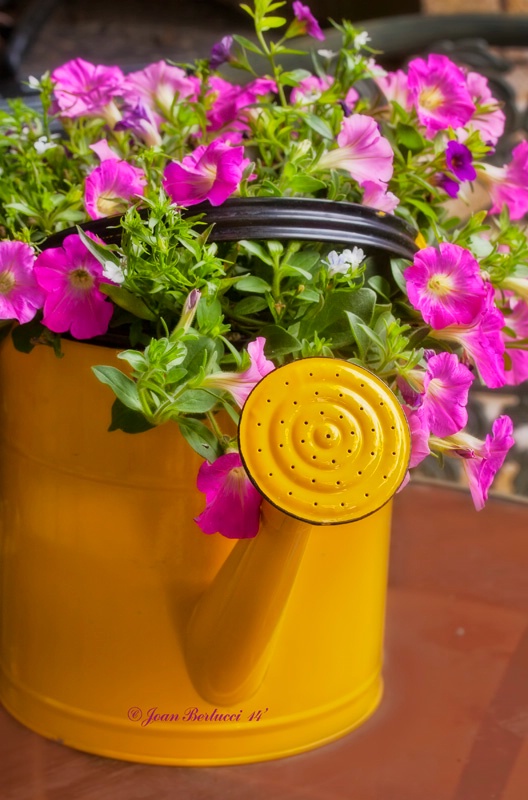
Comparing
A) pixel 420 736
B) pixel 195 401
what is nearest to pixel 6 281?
pixel 195 401

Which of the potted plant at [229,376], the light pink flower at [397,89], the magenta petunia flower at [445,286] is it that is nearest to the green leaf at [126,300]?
the potted plant at [229,376]

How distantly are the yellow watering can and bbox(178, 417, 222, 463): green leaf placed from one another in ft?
0.12

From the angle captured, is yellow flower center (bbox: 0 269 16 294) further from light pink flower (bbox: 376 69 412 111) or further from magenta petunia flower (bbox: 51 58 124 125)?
light pink flower (bbox: 376 69 412 111)

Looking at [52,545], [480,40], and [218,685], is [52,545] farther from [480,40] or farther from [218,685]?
[480,40]

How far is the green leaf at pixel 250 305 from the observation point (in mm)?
413

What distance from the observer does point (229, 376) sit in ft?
1.28

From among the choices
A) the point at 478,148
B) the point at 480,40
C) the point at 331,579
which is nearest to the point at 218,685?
the point at 331,579

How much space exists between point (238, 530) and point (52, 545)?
0.42 feet

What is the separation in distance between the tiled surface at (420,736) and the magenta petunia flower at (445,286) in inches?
9.7

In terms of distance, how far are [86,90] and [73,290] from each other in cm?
18

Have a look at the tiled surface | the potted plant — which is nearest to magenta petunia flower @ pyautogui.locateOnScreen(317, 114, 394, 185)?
the potted plant

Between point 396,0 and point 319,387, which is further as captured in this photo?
point 396,0

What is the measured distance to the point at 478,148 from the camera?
1.62 ft

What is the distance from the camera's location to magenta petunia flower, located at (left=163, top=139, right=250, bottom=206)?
403 mm
